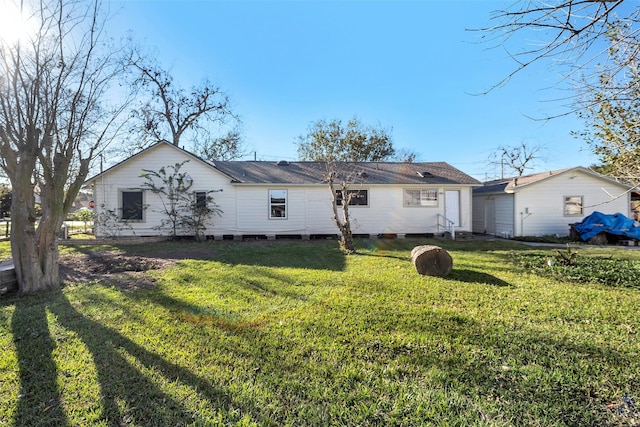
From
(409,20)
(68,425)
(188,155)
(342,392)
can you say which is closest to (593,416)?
(342,392)

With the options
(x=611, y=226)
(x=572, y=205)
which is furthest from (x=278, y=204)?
(x=611, y=226)

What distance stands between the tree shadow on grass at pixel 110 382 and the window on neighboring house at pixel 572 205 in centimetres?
1754

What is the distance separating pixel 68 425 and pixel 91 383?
1.64 feet

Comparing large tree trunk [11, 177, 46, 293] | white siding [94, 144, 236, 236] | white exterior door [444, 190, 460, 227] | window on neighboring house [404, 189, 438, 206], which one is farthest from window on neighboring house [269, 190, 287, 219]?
large tree trunk [11, 177, 46, 293]

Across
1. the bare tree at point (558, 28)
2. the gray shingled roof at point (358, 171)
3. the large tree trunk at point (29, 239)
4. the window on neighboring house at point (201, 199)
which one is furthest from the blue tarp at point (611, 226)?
the large tree trunk at point (29, 239)

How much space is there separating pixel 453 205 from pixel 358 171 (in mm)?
5008

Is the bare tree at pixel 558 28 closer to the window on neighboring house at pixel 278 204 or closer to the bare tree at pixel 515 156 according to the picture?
the window on neighboring house at pixel 278 204

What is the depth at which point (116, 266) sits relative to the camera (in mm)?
7422

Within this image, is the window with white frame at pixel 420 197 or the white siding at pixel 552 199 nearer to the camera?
the white siding at pixel 552 199

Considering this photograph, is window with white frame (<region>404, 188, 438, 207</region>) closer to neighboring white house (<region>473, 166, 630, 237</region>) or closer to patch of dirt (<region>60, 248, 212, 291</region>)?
neighboring white house (<region>473, 166, 630, 237</region>)

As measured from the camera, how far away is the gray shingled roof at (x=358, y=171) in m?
14.0

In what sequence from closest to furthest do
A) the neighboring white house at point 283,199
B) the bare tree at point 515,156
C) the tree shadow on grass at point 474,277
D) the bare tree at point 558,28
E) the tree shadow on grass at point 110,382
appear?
1. the tree shadow on grass at point 110,382
2. the bare tree at point 558,28
3. the tree shadow on grass at point 474,277
4. the neighboring white house at point 283,199
5. the bare tree at point 515,156

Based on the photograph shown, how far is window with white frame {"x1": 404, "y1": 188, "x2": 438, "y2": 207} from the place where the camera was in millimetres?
14289

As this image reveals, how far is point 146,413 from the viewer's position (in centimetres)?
216
